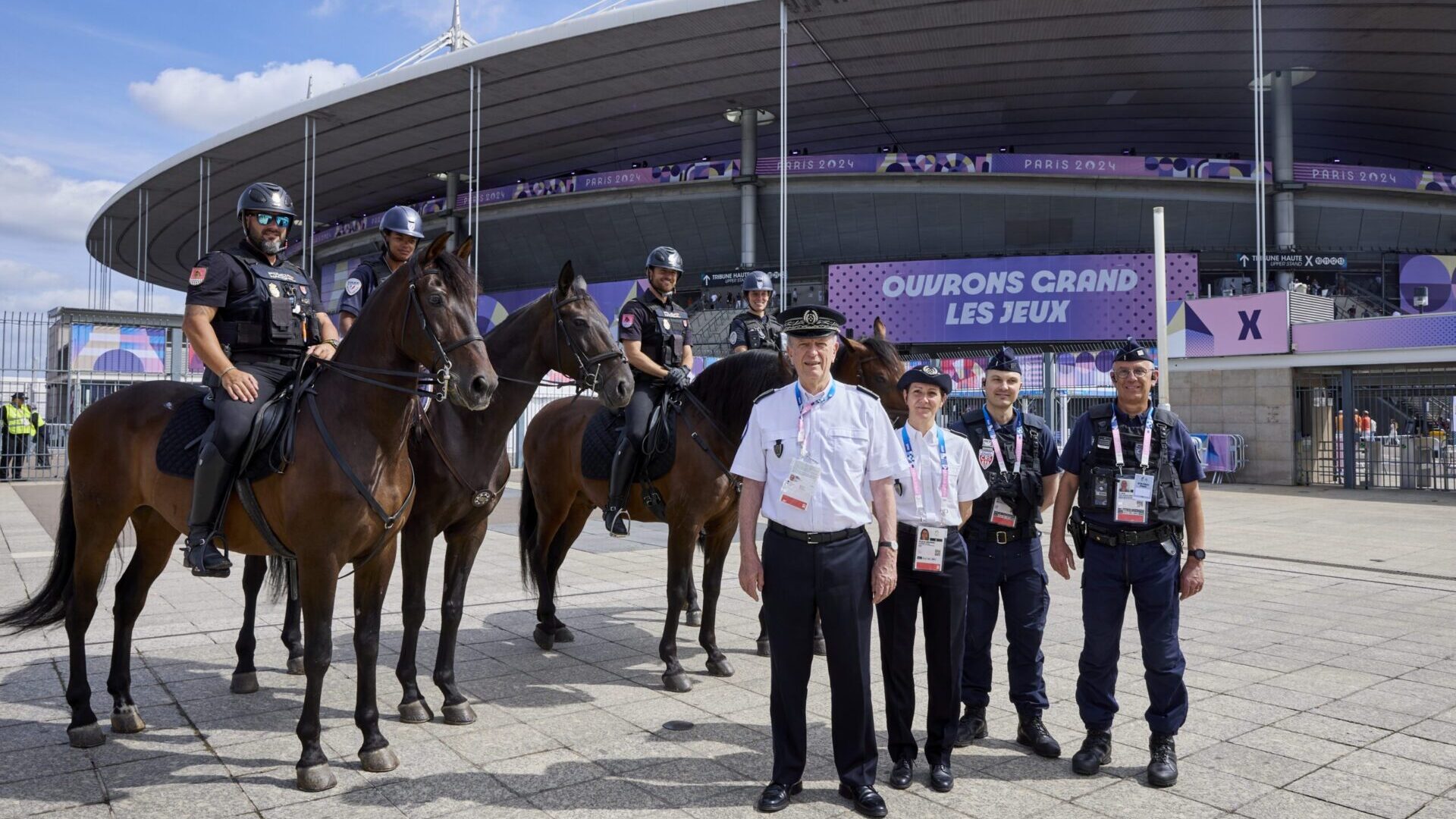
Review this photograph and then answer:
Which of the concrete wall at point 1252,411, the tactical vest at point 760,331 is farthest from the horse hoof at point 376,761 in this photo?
the concrete wall at point 1252,411

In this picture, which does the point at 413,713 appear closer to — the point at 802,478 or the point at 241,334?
the point at 241,334

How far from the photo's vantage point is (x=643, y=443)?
610 cm

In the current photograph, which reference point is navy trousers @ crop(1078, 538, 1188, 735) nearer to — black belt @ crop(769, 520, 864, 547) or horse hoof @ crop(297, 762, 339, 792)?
black belt @ crop(769, 520, 864, 547)

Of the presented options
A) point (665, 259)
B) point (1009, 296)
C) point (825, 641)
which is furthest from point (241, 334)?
point (1009, 296)

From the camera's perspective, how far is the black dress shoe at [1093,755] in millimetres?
3984

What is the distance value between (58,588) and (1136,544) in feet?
18.0

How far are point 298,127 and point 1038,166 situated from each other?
1158 inches

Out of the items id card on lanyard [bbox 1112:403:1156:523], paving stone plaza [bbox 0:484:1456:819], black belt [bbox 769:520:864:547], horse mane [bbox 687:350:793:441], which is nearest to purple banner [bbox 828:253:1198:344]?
paving stone plaza [bbox 0:484:1456:819]

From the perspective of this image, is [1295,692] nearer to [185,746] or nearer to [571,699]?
[571,699]

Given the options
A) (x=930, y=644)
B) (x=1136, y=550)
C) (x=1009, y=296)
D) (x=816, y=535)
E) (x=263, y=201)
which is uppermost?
(x=1009, y=296)

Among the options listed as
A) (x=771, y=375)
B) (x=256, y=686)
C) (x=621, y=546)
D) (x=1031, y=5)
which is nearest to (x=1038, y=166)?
(x=1031, y=5)

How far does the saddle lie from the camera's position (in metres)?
6.11

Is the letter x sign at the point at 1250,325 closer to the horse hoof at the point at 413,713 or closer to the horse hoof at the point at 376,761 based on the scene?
the horse hoof at the point at 413,713

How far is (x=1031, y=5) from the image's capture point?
28.4 m
